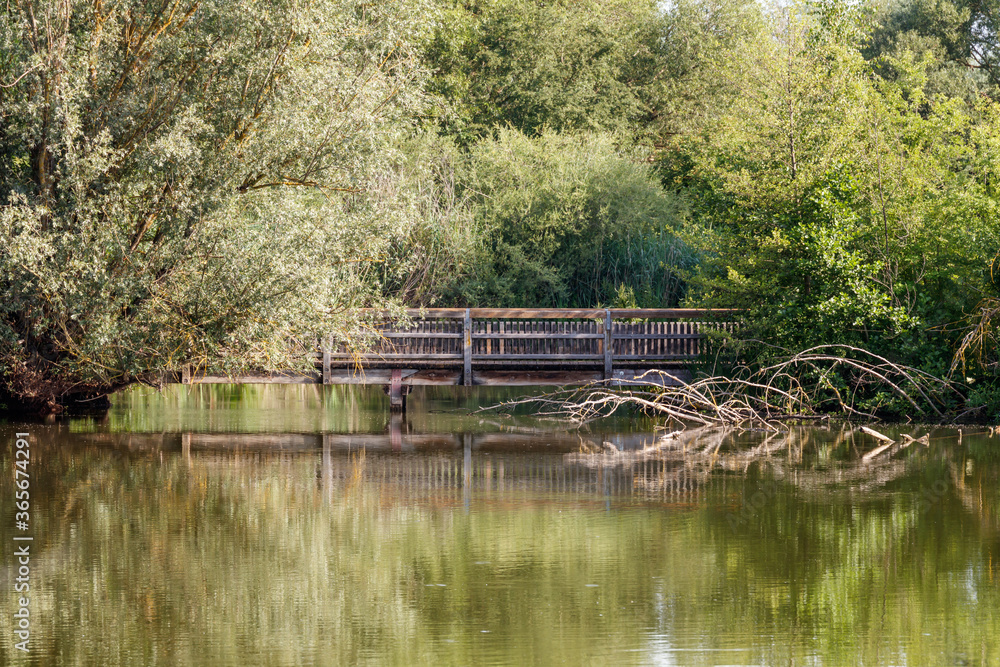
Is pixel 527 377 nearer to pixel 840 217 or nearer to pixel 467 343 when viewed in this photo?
pixel 467 343

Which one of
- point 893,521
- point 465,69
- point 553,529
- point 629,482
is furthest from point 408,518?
point 465,69

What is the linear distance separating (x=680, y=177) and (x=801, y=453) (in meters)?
16.9

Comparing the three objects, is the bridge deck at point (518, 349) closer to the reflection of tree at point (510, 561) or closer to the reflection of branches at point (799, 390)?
the reflection of branches at point (799, 390)

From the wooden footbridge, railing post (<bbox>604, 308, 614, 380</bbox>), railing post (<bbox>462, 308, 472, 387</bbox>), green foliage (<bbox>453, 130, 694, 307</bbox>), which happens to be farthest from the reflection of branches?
green foliage (<bbox>453, 130, 694, 307</bbox>)

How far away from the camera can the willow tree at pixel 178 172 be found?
16859 mm

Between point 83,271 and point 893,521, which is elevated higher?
point 83,271

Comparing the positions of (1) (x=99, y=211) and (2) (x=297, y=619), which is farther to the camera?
(1) (x=99, y=211)

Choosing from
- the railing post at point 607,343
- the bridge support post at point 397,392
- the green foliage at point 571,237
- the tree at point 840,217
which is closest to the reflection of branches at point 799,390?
the tree at point 840,217

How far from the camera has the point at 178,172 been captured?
17234 millimetres

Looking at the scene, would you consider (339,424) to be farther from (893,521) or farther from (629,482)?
(893,521)

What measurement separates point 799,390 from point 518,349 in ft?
17.4

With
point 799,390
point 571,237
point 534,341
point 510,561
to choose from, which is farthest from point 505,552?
Answer: point 571,237

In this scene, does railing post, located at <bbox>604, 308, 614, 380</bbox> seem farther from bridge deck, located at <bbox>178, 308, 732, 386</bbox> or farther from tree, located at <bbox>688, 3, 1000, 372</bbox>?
tree, located at <bbox>688, 3, 1000, 372</bbox>

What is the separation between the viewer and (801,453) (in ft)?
53.5
